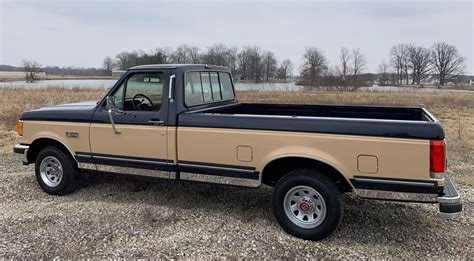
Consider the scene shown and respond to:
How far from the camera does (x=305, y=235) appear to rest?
401 centimetres

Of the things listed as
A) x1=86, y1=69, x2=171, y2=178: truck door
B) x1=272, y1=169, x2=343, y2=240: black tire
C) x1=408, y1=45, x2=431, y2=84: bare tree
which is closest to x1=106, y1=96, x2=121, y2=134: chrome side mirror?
x1=86, y1=69, x2=171, y2=178: truck door

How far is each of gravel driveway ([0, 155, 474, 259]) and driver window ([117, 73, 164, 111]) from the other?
1425 millimetres

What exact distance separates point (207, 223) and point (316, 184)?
1519 millimetres

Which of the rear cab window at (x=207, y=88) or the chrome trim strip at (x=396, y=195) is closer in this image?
the chrome trim strip at (x=396, y=195)

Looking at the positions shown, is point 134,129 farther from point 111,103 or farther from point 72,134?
point 72,134

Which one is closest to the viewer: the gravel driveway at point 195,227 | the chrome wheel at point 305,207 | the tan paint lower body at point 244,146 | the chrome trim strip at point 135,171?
the tan paint lower body at point 244,146

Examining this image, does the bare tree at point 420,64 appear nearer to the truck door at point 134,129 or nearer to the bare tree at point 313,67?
the bare tree at point 313,67

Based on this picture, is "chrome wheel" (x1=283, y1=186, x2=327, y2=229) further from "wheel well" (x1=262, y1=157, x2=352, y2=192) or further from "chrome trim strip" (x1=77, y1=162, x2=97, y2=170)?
"chrome trim strip" (x1=77, y1=162, x2=97, y2=170)

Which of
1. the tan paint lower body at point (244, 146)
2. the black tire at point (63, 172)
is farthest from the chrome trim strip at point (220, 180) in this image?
the black tire at point (63, 172)

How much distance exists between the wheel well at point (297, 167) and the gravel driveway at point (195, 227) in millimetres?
582

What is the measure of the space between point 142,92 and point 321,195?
2849 mm

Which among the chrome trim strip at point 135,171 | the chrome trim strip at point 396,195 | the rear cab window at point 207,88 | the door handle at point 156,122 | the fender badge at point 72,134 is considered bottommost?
the chrome trim strip at point 396,195

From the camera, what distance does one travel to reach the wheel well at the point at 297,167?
4009mm

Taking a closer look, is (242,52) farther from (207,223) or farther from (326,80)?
(207,223)
